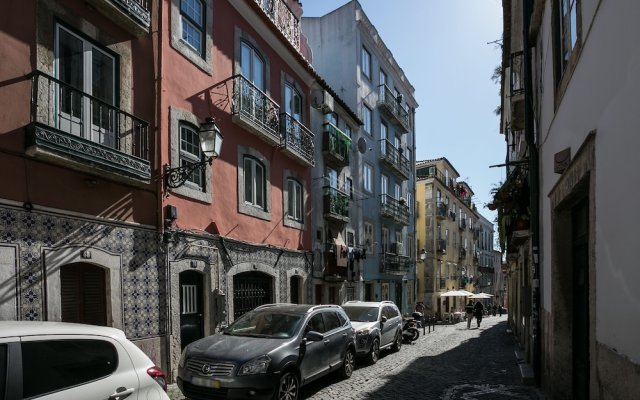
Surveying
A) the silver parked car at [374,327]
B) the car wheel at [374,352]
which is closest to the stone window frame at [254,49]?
the silver parked car at [374,327]

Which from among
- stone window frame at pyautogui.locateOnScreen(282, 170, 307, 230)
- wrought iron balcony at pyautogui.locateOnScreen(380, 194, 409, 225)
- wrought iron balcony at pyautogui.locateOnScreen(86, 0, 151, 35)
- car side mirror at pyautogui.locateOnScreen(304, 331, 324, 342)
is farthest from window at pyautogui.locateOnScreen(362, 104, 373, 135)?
car side mirror at pyautogui.locateOnScreen(304, 331, 324, 342)

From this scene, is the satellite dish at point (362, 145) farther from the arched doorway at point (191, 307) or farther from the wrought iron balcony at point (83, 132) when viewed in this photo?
the wrought iron balcony at point (83, 132)

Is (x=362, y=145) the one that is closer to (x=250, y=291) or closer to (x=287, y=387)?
(x=250, y=291)

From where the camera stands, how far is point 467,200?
5566 cm

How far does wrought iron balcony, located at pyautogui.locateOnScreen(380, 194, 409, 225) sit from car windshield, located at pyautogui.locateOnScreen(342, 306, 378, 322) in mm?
12533

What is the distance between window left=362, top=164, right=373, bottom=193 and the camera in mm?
24984

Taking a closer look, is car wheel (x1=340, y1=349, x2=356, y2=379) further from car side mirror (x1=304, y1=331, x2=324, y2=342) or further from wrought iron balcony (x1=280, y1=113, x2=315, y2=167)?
wrought iron balcony (x1=280, y1=113, x2=315, y2=167)

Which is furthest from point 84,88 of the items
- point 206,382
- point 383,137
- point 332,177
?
point 383,137

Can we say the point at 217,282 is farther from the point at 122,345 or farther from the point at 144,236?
the point at 122,345

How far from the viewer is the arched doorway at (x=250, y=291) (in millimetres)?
13477

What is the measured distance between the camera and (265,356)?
7719 millimetres

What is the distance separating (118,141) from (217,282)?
4.58 metres

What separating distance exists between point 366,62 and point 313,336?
66.8 ft

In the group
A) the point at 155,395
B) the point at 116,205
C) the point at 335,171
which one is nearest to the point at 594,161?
the point at 155,395
